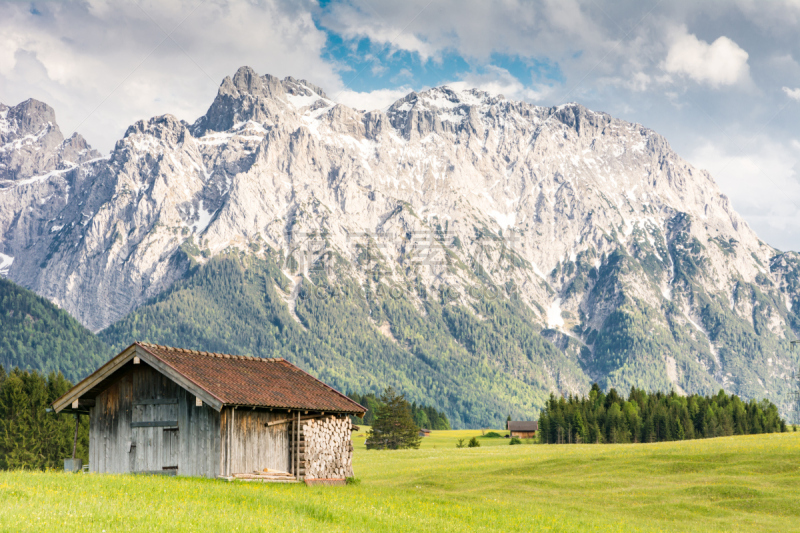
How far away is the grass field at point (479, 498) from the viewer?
22.8 m

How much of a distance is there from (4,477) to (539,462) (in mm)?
46492

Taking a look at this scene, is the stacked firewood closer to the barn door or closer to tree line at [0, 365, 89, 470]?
the barn door

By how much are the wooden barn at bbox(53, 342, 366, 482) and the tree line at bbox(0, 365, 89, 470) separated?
48.2m

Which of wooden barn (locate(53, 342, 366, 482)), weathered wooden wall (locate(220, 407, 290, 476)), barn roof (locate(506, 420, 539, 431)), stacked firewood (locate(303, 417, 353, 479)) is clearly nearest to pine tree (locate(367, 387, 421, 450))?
barn roof (locate(506, 420, 539, 431))

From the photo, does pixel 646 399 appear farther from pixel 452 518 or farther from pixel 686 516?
pixel 452 518

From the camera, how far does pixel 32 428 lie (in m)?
82.9

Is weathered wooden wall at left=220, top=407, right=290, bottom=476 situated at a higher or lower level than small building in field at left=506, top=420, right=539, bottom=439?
higher

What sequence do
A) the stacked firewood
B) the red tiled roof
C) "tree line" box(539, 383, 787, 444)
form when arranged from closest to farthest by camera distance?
1. the red tiled roof
2. the stacked firewood
3. "tree line" box(539, 383, 787, 444)

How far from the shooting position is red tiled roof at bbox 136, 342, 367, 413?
3591 cm

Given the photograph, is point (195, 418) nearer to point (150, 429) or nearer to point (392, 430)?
point (150, 429)

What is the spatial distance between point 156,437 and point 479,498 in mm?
18750

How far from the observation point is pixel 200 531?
2086cm

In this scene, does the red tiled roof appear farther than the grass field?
Yes

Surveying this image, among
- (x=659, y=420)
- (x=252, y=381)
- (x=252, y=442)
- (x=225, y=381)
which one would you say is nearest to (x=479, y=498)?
(x=252, y=442)
